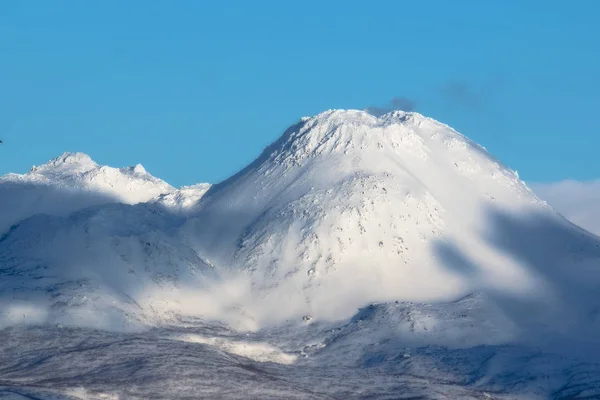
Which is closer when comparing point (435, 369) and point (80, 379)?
point (80, 379)

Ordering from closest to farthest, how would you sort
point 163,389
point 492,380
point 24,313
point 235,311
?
1. point 163,389
2. point 492,380
3. point 24,313
4. point 235,311

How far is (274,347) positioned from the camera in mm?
183000

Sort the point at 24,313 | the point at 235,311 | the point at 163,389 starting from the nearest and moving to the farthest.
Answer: the point at 163,389 < the point at 24,313 < the point at 235,311

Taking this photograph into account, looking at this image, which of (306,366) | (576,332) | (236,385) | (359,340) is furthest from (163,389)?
(576,332)

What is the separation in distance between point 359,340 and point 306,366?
11818 mm

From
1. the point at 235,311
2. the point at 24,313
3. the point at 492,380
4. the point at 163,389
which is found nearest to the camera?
the point at 163,389

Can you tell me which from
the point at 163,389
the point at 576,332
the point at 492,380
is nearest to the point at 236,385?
the point at 163,389

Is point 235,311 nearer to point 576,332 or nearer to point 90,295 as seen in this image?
point 90,295

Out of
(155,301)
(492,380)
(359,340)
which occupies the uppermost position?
(155,301)

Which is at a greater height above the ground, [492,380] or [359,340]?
[359,340]

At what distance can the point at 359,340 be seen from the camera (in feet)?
606

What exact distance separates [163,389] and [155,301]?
3986cm

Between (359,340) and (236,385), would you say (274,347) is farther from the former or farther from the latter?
(236,385)

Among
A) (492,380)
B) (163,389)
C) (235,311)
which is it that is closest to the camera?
(163,389)
